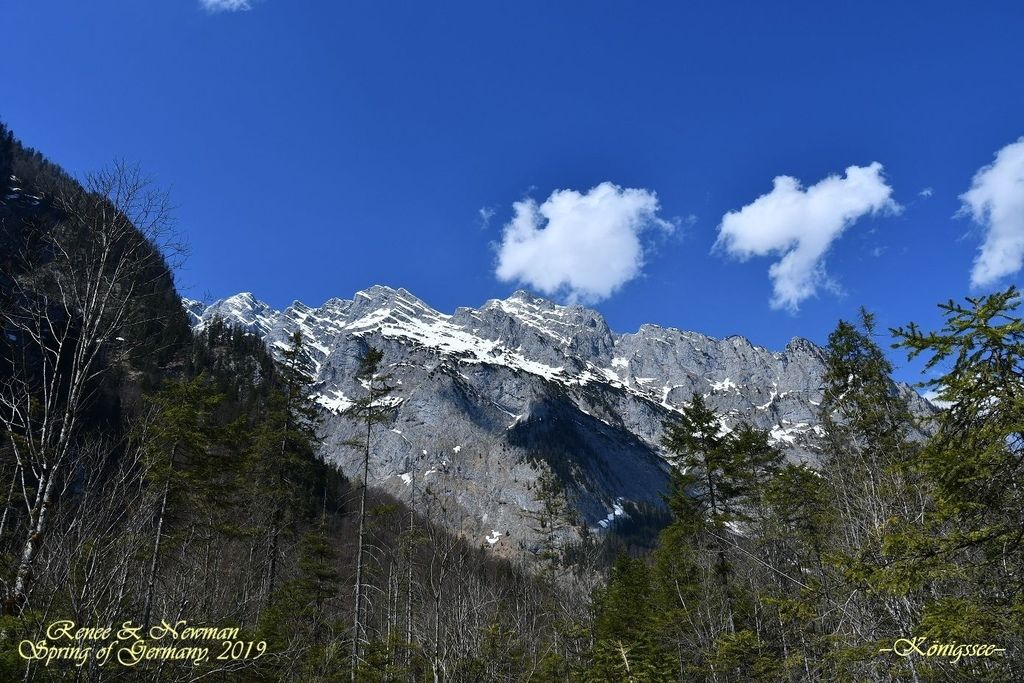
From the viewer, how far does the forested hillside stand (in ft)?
23.1

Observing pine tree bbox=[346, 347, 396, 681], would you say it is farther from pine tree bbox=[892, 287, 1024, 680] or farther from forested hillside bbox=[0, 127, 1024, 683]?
pine tree bbox=[892, 287, 1024, 680]

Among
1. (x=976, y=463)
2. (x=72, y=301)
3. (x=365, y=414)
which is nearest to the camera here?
(x=976, y=463)

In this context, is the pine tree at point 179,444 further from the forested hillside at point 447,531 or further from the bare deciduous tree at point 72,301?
the bare deciduous tree at point 72,301

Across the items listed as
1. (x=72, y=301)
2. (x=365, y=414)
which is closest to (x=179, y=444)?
(x=365, y=414)

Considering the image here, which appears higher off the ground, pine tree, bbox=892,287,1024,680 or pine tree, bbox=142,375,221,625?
pine tree, bbox=142,375,221,625

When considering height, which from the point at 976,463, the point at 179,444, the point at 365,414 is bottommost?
the point at 976,463

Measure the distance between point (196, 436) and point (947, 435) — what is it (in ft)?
66.1

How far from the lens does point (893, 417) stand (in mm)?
16484

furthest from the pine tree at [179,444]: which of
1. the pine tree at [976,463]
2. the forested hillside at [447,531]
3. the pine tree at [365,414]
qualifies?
the pine tree at [976,463]

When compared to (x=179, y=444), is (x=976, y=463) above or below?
below

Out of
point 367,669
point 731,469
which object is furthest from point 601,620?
point 367,669

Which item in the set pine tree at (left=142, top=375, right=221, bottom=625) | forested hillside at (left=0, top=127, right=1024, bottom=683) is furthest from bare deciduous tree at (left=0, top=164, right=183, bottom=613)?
pine tree at (left=142, top=375, right=221, bottom=625)

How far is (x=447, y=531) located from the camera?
18672 mm

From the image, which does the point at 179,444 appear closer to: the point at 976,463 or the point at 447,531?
the point at 447,531
